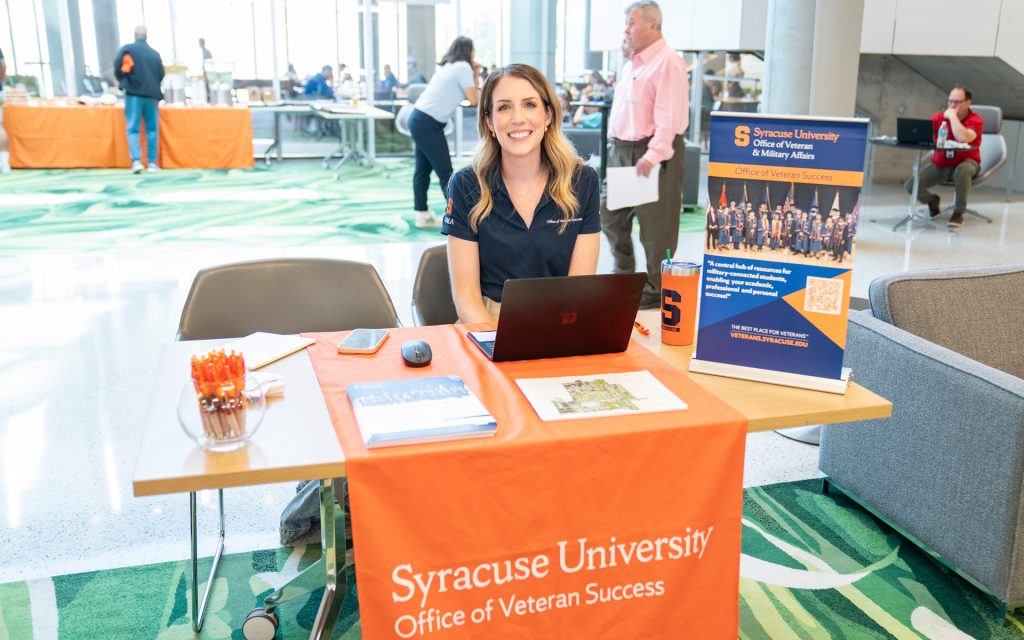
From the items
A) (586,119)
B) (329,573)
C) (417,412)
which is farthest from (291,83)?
(417,412)

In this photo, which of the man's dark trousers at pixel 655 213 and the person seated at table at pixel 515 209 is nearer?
the person seated at table at pixel 515 209

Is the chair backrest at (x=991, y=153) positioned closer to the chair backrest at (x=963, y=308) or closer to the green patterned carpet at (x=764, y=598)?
the chair backrest at (x=963, y=308)

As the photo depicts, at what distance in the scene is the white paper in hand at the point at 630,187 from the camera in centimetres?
474

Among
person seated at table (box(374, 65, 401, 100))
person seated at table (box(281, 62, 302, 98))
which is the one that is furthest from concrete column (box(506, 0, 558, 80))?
person seated at table (box(281, 62, 302, 98))

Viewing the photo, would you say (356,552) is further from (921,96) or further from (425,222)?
(921,96)

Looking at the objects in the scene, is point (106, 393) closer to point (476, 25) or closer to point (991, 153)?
point (991, 153)

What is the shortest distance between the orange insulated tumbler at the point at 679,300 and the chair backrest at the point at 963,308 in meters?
0.94

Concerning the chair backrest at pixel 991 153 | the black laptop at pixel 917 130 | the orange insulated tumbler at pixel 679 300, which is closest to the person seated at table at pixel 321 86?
the black laptop at pixel 917 130

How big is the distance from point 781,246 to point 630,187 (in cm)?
290

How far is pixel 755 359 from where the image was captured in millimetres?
1990

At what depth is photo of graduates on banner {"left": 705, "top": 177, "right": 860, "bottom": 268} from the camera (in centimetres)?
188

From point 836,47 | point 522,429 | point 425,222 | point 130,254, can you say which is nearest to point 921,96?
point 836,47

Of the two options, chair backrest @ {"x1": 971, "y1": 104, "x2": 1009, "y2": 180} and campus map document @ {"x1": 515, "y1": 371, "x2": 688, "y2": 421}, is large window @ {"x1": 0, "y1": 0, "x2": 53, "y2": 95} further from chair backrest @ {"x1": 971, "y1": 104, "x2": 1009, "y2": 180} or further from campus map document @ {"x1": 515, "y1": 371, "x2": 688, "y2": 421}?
campus map document @ {"x1": 515, "y1": 371, "x2": 688, "y2": 421}

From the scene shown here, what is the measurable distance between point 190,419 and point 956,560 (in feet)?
6.67
